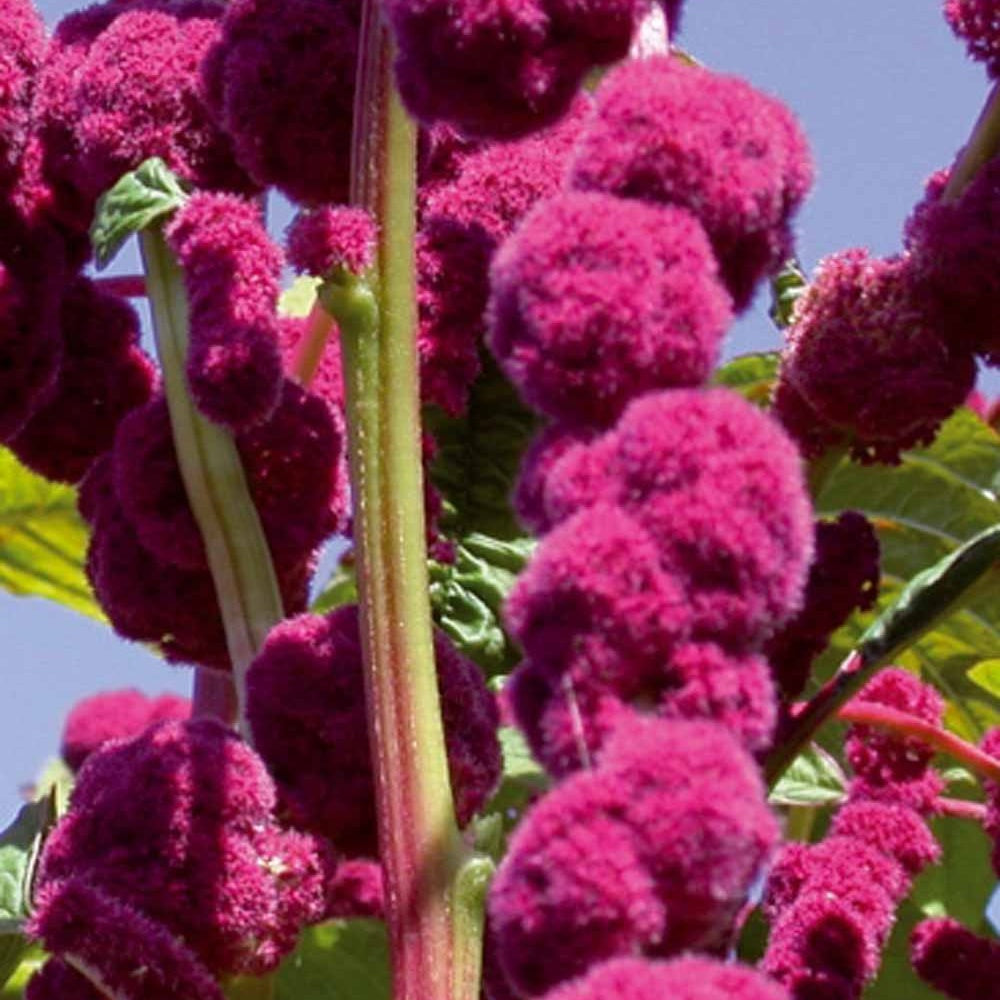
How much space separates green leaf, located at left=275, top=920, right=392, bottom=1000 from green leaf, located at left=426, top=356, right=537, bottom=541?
301 mm

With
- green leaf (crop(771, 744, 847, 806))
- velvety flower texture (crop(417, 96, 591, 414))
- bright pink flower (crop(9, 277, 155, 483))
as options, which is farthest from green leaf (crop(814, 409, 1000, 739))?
bright pink flower (crop(9, 277, 155, 483))

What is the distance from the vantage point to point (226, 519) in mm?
1243

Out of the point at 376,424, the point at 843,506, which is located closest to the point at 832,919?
the point at 376,424

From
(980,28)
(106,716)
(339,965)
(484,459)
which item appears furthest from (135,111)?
(106,716)

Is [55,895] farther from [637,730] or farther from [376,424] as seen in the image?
[637,730]

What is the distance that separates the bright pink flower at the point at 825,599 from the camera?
3.80 ft

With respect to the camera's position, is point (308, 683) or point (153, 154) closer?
point (308, 683)

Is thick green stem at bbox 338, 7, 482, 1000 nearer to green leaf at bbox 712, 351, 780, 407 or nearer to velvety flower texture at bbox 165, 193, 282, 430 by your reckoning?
velvety flower texture at bbox 165, 193, 282, 430

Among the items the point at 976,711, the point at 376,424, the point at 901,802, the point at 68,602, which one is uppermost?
the point at 376,424

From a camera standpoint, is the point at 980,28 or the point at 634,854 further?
the point at 980,28

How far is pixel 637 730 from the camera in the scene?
0.72 meters

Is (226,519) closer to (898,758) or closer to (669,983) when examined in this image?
(898,758)

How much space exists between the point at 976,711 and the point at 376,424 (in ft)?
2.92

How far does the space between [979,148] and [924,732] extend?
1.09 feet
